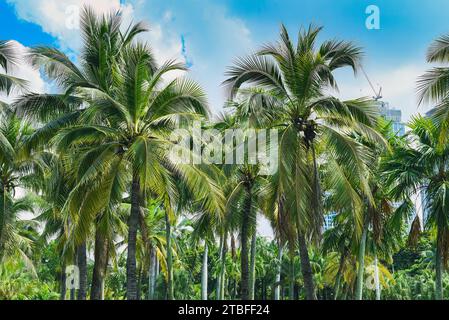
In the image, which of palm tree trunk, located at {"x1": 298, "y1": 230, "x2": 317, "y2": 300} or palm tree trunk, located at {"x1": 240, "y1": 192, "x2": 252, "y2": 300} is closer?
palm tree trunk, located at {"x1": 298, "y1": 230, "x2": 317, "y2": 300}

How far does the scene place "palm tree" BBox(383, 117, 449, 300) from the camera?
22.0 meters

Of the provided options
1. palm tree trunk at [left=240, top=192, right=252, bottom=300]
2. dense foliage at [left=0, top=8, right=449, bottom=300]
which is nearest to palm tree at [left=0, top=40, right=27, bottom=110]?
dense foliage at [left=0, top=8, right=449, bottom=300]

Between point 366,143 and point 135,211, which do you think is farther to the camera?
point 366,143

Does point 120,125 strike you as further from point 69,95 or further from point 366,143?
point 366,143

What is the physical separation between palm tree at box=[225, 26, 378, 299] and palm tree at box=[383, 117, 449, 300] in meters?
4.50

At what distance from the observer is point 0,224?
74.8 ft

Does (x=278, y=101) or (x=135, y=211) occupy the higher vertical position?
(x=278, y=101)

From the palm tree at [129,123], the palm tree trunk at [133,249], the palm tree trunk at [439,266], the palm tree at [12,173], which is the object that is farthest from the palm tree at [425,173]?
the palm tree at [12,173]

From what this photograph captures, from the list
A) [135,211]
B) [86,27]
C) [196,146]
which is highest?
[86,27]

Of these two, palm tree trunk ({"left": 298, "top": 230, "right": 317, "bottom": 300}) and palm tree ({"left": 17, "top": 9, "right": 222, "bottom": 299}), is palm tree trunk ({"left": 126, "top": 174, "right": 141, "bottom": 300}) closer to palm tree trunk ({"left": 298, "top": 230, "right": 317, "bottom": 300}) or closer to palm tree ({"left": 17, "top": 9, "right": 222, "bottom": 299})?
palm tree ({"left": 17, "top": 9, "right": 222, "bottom": 299})

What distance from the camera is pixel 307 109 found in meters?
18.8

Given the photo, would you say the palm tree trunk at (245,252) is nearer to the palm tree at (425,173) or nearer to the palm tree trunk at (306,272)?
the palm tree at (425,173)
